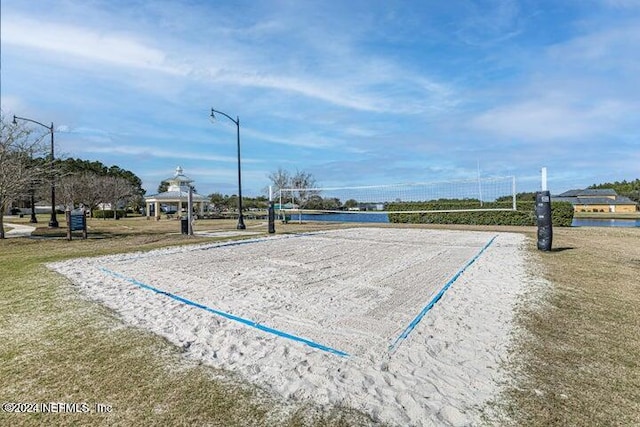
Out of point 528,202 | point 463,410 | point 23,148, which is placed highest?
point 23,148

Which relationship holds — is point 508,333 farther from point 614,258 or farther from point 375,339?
point 614,258

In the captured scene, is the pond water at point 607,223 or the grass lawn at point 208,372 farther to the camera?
the pond water at point 607,223

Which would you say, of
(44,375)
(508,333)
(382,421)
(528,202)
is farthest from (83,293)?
(528,202)

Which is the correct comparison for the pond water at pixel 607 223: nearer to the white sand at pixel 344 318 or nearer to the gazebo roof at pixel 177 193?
the white sand at pixel 344 318

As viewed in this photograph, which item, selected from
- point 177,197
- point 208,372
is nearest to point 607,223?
point 208,372

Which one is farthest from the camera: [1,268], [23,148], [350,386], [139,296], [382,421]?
[23,148]

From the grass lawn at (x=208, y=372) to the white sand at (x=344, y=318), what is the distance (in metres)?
0.17

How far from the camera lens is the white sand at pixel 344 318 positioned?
8.03 feet

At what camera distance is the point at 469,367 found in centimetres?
278

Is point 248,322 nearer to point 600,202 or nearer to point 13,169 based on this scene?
point 13,169

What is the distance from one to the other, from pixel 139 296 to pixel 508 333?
427 centimetres

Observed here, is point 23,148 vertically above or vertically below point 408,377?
above

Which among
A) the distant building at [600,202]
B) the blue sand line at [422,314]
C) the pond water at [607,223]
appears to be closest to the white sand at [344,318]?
the blue sand line at [422,314]

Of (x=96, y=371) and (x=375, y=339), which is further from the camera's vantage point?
(x=375, y=339)
